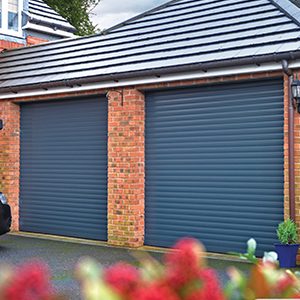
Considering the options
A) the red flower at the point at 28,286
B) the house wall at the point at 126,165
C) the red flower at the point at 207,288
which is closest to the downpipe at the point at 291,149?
the house wall at the point at 126,165

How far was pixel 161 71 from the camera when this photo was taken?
321 inches

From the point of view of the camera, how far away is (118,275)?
864 millimetres

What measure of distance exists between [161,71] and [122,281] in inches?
295

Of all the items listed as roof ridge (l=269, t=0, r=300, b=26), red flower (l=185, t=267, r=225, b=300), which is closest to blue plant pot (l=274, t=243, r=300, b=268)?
roof ridge (l=269, t=0, r=300, b=26)

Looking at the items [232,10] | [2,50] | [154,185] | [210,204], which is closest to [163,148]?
[154,185]

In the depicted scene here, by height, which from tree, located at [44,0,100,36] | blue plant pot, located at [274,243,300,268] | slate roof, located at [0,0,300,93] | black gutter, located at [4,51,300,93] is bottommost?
blue plant pot, located at [274,243,300,268]

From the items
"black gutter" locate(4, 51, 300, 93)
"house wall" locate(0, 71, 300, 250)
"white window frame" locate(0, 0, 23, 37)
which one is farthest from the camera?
"white window frame" locate(0, 0, 23, 37)

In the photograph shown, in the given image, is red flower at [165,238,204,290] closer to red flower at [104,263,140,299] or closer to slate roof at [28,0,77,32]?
red flower at [104,263,140,299]

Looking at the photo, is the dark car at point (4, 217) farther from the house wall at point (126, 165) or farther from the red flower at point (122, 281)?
the red flower at point (122, 281)

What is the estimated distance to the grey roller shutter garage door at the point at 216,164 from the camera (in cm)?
760

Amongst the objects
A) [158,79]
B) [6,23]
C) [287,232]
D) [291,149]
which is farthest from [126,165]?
[6,23]

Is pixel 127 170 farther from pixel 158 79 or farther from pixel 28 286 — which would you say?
pixel 28 286

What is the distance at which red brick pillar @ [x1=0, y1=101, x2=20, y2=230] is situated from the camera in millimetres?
10992

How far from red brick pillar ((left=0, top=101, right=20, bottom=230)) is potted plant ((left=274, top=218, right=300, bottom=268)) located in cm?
663
